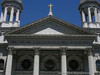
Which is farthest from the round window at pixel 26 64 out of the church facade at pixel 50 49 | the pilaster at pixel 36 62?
the pilaster at pixel 36 62

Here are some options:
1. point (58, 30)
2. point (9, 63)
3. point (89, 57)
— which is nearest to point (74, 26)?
point (58, 30)

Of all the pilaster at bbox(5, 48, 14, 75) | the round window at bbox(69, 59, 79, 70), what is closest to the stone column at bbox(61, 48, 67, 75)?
the round window at bbox(69, 59, 79, 70)

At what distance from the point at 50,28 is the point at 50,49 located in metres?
3.81

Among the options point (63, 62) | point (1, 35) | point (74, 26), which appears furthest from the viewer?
point (1, 35)

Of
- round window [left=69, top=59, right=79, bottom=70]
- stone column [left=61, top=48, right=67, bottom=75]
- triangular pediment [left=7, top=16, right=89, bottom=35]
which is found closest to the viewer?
stone column [left=61, top=48, right=67, bottom=75]

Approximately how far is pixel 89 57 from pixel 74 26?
5820 mm

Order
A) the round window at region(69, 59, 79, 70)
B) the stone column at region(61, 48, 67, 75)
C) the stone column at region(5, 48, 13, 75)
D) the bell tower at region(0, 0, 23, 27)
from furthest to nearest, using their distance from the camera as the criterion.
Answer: the bell tower at region(0, 0, 23, 27) < the round window at region(69, 59, 79, 70) < the stone column at region(5, 48, 13, 75) < the stone column at region(61, 48, 67, 75)

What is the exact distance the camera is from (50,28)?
108 ft

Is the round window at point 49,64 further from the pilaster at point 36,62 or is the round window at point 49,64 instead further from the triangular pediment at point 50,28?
the triangular pediment at point 50,28

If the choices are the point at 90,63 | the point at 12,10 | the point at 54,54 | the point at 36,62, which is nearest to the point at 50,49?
the point at 54,54

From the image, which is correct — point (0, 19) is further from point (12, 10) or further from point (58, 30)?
point (58, 30)

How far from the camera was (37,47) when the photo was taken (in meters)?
31.2

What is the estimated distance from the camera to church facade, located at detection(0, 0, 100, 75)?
3105 centimetres

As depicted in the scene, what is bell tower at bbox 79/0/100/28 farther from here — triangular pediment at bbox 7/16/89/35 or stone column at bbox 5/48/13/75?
stone column at bbox 5/48/13/75
